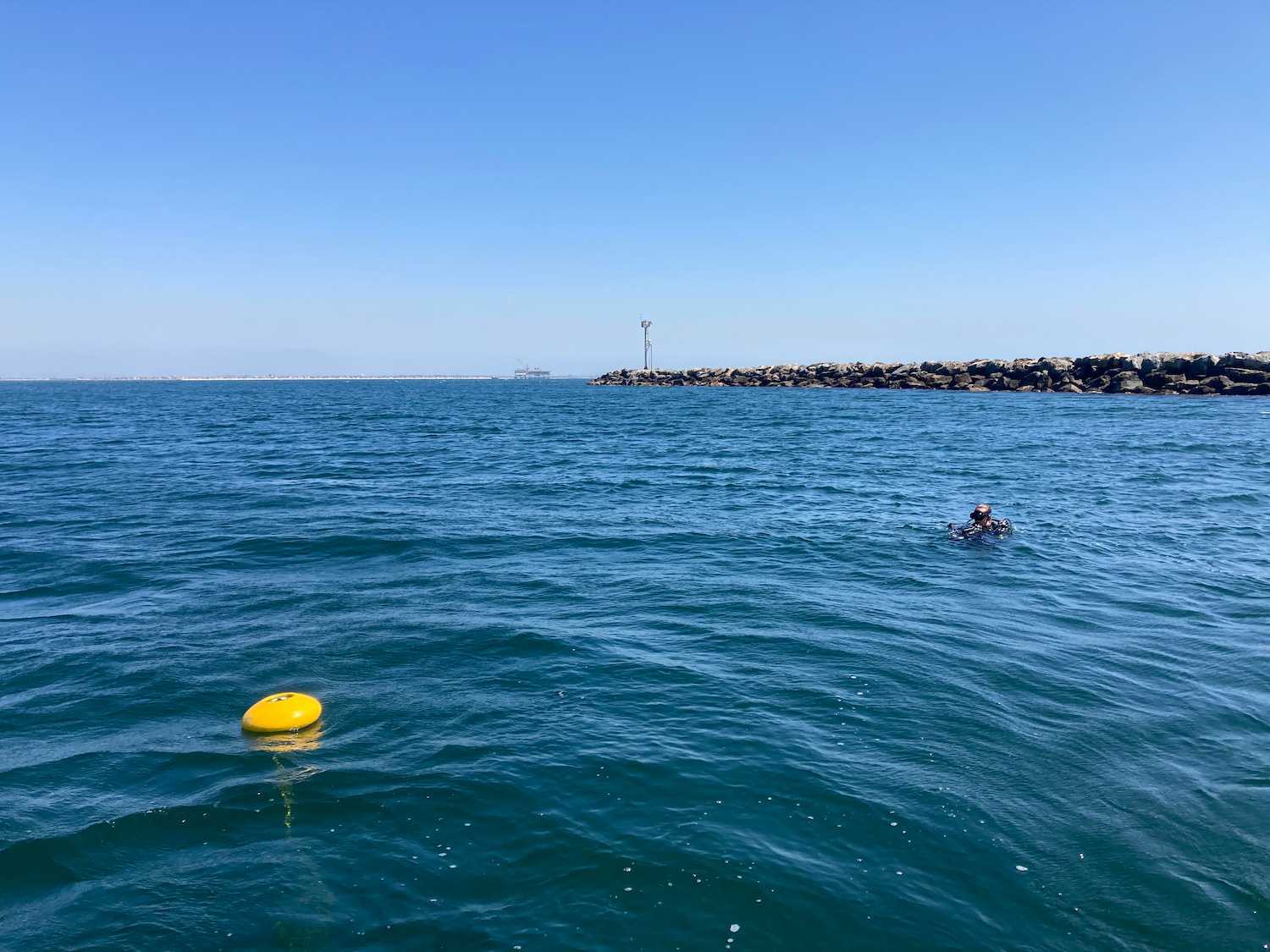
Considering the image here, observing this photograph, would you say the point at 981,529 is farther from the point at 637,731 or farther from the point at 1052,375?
the point at 1052,375

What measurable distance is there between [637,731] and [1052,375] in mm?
106279

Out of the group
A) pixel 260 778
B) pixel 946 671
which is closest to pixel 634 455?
pixel 946 671

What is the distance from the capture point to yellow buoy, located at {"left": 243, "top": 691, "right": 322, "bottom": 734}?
34.3ft

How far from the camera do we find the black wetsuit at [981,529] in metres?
21.3

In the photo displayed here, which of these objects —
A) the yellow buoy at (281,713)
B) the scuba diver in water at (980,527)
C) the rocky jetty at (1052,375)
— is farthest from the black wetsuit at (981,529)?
the rocky jetty at (1052,375)

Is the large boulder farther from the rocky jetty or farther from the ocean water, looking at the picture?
the ocean water

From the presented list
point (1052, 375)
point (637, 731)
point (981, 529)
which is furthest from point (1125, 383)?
point (637, 731)

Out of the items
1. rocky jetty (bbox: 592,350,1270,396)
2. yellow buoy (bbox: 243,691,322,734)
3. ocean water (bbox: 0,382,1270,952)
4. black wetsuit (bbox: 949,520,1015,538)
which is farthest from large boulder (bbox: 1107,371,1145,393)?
yellow buoy (bbox: 243,691,322,734)

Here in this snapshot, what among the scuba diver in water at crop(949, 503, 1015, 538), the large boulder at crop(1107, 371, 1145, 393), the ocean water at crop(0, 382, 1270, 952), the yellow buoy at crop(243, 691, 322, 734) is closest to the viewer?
the ocean water at crop(0, 382, 1270, 952)

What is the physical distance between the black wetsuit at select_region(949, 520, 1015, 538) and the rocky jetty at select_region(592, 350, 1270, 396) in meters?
80.3

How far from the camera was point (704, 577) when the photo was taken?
1822 cm

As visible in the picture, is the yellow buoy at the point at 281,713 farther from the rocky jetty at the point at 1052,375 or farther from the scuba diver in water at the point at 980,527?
the rocky jetty at the point at 1052,375

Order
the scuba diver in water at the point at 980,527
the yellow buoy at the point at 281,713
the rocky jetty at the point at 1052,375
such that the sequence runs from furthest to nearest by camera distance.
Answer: the rocky jetty at the point at 1052,375 < the scuba diver in water at the point at 980,527 < the yellow buoy at the point at 281,713

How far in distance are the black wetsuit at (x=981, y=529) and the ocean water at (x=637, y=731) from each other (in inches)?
34.7
